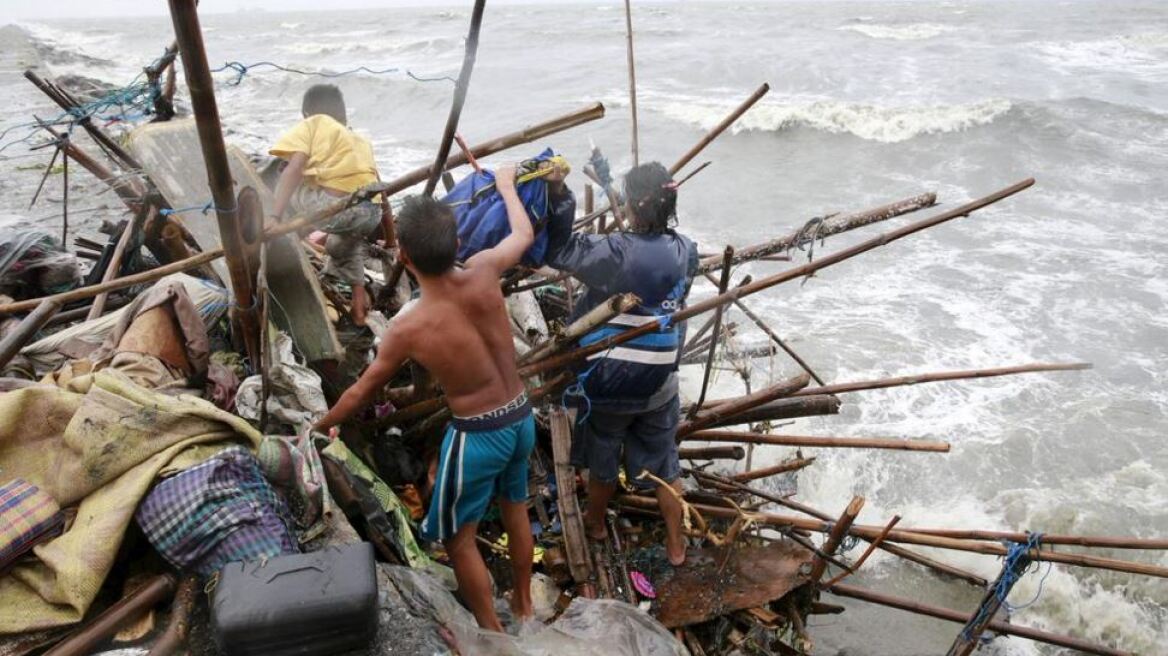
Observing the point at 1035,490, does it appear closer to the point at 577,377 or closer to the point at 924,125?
the point at 577,377

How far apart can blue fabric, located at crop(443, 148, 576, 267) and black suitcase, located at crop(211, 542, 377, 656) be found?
4.84ft

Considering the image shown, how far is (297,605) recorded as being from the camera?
2.25 metres

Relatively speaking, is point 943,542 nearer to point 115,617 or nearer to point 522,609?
point 522,609

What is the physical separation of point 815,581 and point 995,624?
0.98m

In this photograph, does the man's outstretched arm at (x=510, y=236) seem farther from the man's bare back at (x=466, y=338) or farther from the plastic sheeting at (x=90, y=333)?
the plastic sheeting at (x=90, y=333)

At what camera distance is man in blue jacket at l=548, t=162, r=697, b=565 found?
10.7 feet

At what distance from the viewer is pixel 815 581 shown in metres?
3.54

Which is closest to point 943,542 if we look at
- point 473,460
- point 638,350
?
point 638,350

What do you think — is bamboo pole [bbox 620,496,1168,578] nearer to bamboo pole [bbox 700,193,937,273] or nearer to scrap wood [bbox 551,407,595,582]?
scrap wood [bbox 551,407,595,582]

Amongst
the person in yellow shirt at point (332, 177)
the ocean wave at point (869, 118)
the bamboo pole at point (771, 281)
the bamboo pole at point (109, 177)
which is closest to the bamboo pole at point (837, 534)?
the bamboo pole at point (771, 281)

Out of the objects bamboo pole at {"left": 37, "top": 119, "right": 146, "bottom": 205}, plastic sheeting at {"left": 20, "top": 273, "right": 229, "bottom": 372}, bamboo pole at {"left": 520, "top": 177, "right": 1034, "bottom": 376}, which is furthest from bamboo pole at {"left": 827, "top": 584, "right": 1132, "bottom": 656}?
bamboo pole at {"left": 37, "top": 119, "right": 146, "bottom": 205}

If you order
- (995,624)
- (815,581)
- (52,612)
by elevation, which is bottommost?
(995,624)

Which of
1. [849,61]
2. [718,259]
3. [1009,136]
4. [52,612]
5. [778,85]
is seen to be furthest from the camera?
[849,61]

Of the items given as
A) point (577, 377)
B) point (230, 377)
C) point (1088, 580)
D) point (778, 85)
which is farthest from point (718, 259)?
point (778, 85)
